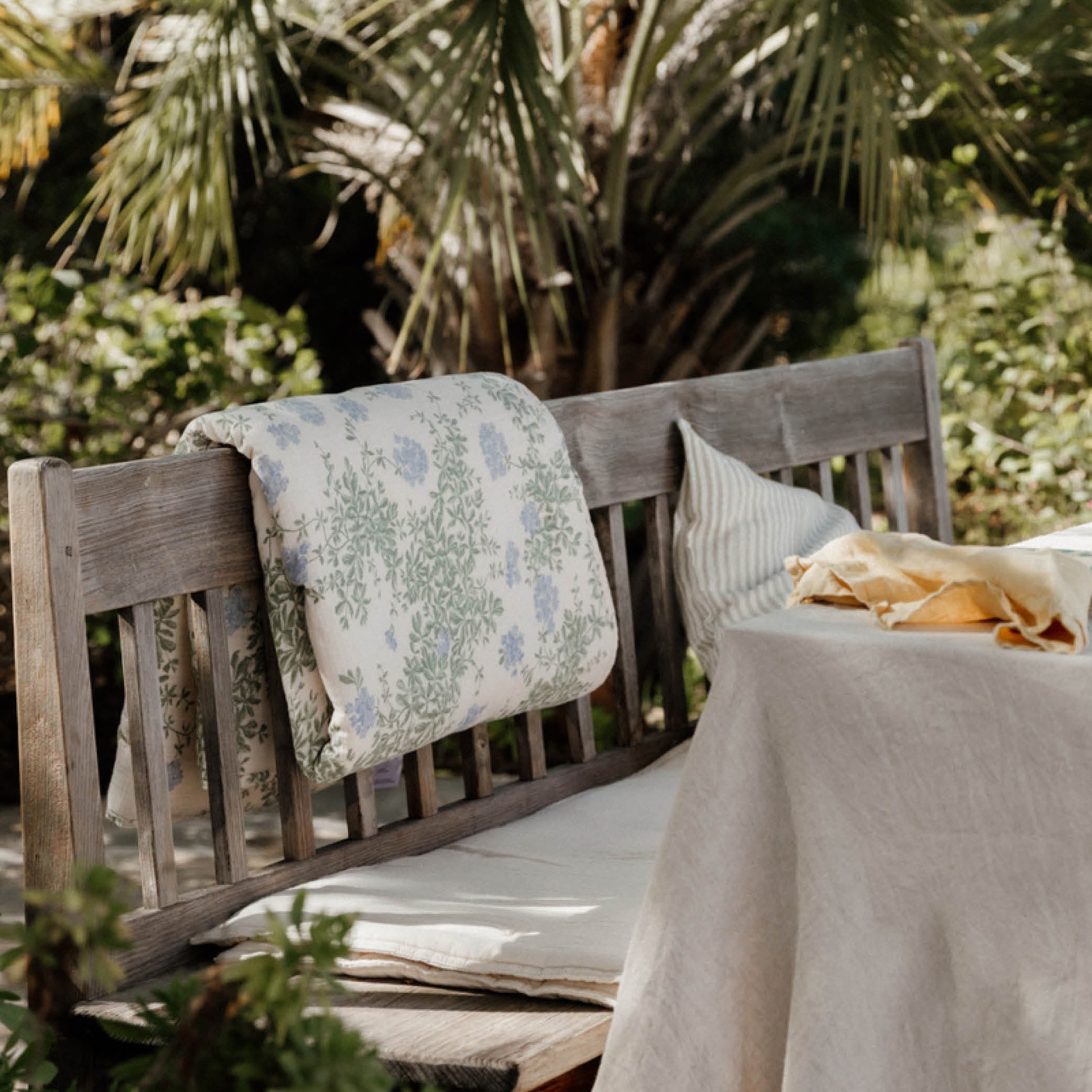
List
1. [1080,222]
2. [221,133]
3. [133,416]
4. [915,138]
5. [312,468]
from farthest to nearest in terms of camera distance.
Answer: [1080,222] → [915,138] → [133,416] → [221,133] → [312,468]

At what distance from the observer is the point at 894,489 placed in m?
2.49

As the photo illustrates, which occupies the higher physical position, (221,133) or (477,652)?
(221,133)

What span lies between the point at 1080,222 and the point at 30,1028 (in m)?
4.21

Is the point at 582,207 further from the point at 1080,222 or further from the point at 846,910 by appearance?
the point at 1080,222

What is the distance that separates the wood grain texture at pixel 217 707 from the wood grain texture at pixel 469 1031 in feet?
0.59

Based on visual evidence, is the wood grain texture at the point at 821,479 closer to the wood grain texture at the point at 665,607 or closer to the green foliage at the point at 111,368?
the wood grain texture at the point at 665,607

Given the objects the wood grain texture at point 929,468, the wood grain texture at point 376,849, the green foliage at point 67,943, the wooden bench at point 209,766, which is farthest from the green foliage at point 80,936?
the wood grain texture at point 929,468

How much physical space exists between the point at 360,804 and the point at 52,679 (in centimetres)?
43

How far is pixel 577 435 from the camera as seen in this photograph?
187 cm

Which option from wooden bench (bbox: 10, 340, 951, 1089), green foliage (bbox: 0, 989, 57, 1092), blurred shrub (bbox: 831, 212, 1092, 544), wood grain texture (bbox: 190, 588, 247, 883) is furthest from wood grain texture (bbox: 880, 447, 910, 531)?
green foliage (bbox: 0, 989, 57, 1092)

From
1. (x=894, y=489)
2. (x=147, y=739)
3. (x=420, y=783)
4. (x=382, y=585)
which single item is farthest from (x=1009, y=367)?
(x=147, y=739)

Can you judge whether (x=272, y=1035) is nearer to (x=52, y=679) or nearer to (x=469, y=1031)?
(x=469, y=1031)

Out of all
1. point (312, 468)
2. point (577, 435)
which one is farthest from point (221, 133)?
point (312, 468)

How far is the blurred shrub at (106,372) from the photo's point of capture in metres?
3.25
